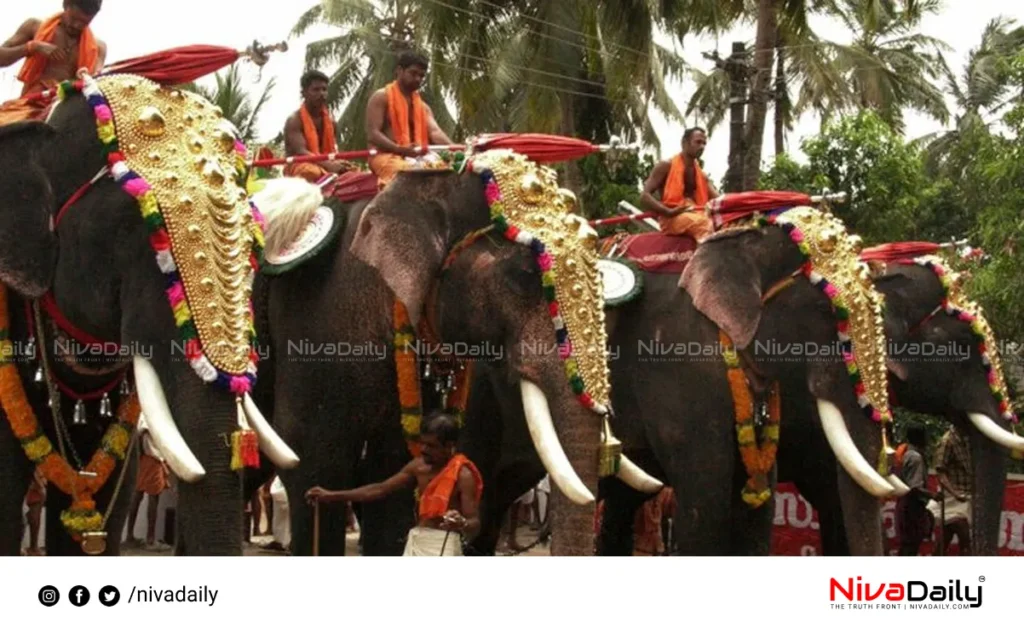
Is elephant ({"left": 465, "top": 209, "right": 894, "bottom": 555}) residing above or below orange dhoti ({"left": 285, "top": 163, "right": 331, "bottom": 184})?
below

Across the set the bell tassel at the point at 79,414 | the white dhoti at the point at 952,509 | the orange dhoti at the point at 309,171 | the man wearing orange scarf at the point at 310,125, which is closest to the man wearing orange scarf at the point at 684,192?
the man wearing orange scarf at the point at 310,125

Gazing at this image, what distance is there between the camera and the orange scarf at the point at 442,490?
771 cm

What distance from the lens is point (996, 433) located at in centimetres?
1222

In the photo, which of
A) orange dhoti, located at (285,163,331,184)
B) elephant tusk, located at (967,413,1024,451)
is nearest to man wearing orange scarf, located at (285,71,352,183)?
orange dhoti, located at (285,163,331,184)

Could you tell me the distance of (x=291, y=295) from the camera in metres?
9.11

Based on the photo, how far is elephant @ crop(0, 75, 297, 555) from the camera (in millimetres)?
6281

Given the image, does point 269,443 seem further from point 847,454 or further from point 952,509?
point 952,509

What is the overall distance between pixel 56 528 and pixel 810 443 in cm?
492

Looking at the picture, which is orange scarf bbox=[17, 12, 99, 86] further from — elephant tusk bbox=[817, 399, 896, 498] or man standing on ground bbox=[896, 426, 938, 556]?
A: man standing on ground bbox=[896, 426, 938, 556]

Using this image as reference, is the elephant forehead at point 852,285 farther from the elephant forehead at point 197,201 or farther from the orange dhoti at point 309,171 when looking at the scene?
the elephant forehead at point 197,201

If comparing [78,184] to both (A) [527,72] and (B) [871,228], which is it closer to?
(A) [527,72]

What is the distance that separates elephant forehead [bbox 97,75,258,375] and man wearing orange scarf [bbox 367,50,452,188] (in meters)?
2.39

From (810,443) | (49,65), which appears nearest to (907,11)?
(810,443)

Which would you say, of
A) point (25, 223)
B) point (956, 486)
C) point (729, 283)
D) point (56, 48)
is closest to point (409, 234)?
point (56, 48)
